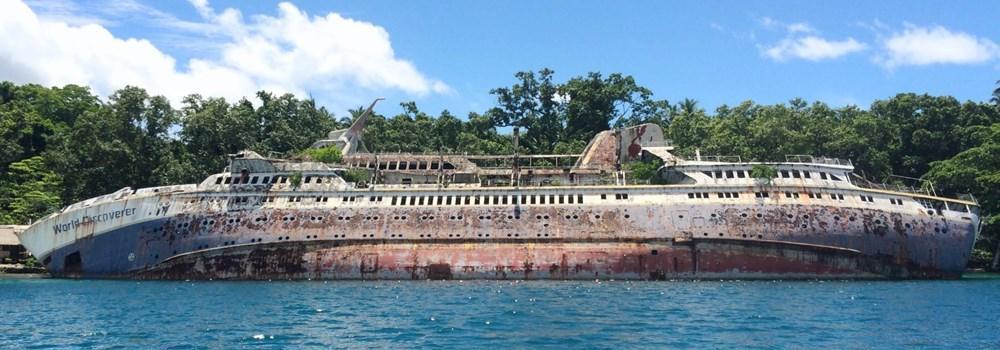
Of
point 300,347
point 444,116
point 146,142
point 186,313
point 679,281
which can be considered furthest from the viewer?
point 444,116

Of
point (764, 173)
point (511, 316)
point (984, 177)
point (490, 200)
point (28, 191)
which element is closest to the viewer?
point (511, 316)

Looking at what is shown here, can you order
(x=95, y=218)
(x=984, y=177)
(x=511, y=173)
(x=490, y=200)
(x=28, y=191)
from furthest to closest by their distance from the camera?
(x=28, y=191) < (x=984, y=177) < (x=511, y=173) < (x=95, y=218) < (x=490, y=200)

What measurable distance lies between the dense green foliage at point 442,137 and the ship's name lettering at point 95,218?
938cm

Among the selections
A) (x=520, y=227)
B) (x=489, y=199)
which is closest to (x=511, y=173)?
(x=489, y=199)

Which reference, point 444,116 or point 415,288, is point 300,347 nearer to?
point 415,288

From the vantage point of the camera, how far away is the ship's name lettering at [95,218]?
38344 mm

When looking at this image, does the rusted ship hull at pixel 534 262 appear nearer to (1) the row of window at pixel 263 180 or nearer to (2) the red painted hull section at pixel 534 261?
(2) the red painted hull section at pixel 534 261

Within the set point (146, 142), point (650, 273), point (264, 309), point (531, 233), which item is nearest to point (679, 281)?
point (650, 273)

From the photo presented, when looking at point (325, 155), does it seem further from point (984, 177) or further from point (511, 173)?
point (984, 177)

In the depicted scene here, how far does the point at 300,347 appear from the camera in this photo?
1731cm

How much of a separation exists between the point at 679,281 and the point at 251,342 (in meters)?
21.1

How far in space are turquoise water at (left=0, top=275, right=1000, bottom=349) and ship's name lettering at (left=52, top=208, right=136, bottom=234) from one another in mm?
6482

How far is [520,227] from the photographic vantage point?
36.4 m

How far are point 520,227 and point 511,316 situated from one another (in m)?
14.7
